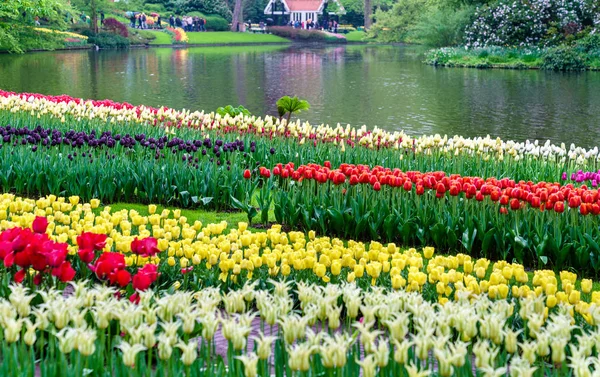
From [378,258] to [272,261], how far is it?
0.74m

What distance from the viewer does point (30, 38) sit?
131ft

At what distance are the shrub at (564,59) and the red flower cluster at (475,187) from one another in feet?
101

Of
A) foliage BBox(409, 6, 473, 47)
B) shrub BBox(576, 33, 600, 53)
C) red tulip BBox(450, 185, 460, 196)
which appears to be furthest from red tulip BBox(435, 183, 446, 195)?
foliage BBox(409, 6, 473, 47)

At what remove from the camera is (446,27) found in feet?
147

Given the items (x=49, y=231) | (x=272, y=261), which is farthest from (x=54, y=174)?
(x=272, y=261)

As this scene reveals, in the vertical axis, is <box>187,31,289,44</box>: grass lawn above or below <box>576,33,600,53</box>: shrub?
below

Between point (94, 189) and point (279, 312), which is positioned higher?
point (279, 312)

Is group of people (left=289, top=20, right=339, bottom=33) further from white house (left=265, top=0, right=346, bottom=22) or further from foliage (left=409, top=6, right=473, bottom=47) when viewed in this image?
foliage (left=409, top=6, right=473, bottom=47)

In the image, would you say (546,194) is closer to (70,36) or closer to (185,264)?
(185,264)

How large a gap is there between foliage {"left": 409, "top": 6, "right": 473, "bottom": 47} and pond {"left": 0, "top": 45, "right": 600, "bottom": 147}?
3509 millimetres

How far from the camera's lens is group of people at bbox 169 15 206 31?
7012 centimetres

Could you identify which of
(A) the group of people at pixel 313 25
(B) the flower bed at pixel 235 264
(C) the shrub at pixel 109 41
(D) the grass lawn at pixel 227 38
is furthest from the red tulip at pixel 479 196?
(A) the group of people at pixel 313 25

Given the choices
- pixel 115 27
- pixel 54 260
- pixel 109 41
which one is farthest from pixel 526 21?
pixel 54 260

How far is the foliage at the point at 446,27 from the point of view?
43.8 meters
